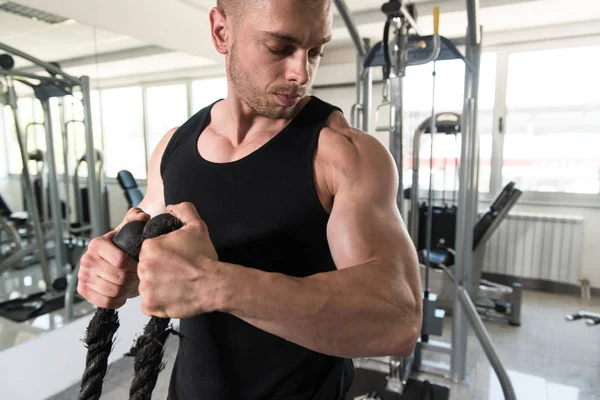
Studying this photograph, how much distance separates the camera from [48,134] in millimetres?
2545

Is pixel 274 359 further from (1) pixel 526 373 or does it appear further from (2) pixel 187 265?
(1) pixel 526 373

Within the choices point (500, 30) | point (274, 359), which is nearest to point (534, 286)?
point (500, 30)

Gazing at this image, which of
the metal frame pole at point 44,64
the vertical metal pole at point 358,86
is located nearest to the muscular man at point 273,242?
the vertical metal pole at point 358,86

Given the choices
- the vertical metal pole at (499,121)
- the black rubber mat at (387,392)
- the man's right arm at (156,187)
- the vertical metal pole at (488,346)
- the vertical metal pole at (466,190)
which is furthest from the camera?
the vertical metal pole at (499,121)

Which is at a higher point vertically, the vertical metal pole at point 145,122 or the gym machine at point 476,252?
the vertical metal pole at point 145,122

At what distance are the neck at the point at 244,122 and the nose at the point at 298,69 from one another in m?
0.08

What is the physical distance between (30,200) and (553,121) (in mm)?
4104

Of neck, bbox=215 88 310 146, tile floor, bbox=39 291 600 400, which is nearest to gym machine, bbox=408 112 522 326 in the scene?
tile floor, bbox=39 291 600 400

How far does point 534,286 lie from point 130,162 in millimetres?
3738

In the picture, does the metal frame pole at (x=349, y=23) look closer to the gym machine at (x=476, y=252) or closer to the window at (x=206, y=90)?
the gym machine at (x=476, y=252)

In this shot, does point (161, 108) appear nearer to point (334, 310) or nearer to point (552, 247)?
point (334, 310)

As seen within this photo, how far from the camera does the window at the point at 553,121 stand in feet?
11.3

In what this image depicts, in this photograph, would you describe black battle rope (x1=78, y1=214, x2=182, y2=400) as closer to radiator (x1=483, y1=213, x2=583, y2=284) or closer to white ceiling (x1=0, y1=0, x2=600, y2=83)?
white ceiling (x1=0, y1=0, x2=600, y2=83)

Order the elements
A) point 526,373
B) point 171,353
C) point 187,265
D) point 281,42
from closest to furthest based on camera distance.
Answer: point 187,265
point 281,42
point 526,373
point 171,353
